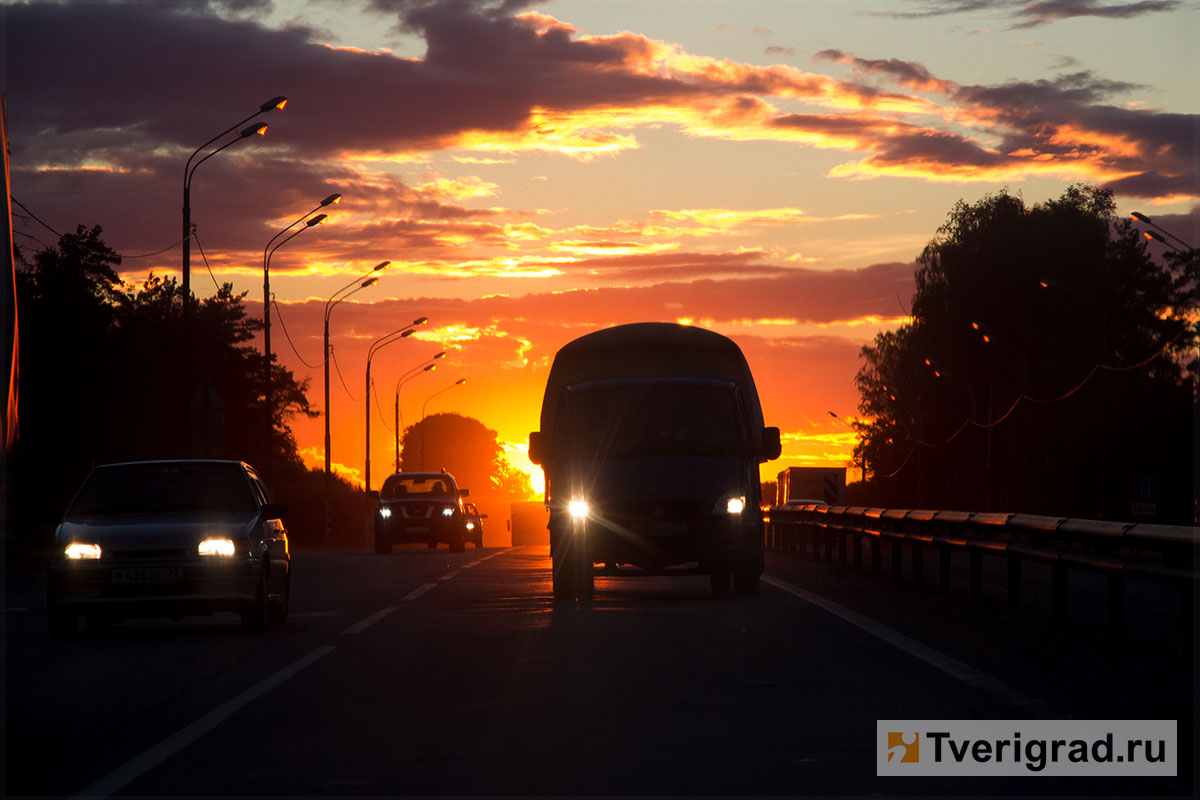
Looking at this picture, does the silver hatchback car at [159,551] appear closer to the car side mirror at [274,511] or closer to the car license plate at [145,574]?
the car license plate at [145,574]

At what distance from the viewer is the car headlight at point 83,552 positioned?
1533 cm

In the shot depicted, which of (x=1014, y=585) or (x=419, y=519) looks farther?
(x=419, y=519)

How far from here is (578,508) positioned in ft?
66.2

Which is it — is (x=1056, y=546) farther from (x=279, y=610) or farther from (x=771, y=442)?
(x=279, y=610)

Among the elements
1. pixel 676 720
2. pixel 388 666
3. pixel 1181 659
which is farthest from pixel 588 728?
pixel 1181 659

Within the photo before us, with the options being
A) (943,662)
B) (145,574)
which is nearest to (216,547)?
(145,574)

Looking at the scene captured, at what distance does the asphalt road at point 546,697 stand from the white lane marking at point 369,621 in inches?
1.6

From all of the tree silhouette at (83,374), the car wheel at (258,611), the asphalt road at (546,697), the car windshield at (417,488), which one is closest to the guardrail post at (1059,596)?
the asphalt road at (546,697)

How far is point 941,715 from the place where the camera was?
30.9ft

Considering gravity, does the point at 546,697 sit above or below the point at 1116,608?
below

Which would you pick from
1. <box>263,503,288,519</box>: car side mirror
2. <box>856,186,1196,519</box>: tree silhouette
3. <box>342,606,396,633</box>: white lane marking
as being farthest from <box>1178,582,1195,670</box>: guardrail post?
<box>856,186,1196,519</box>: tree silhouette

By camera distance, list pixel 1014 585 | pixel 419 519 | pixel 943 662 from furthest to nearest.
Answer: pixel 419 519 < pixel 1014 585 < pixel 943 662

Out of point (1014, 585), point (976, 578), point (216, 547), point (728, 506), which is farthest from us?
point (728, 506)

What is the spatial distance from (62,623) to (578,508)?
6497 mm
